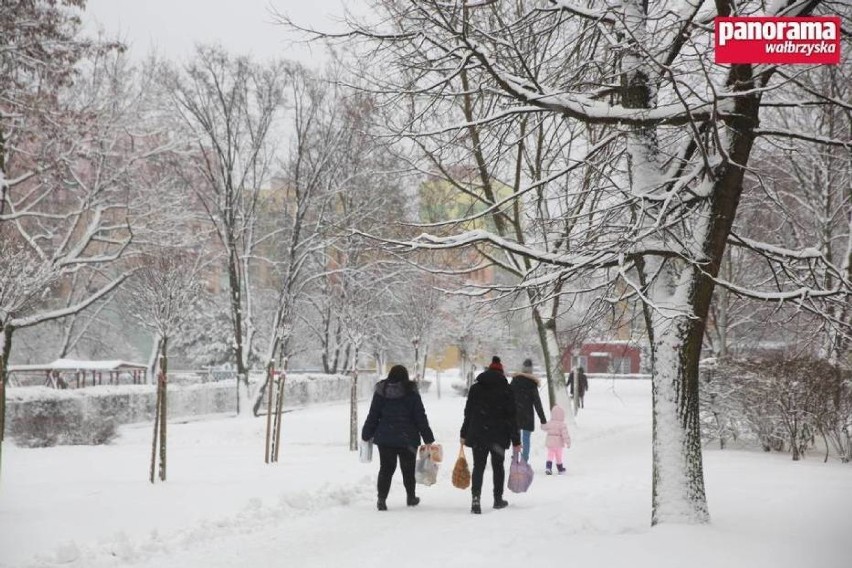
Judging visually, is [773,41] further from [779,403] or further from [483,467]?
[779,403]

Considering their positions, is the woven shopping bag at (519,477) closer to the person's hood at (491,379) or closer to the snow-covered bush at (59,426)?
the person's hood at (491,379)

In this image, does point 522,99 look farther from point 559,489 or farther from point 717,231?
point 559,489

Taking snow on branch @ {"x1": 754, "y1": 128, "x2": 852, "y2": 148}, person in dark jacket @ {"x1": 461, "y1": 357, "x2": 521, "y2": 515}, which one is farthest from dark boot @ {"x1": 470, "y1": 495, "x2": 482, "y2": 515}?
snow on branch @ {"x1": 754, "y1": 128, "x2": 852, "y2": 148}

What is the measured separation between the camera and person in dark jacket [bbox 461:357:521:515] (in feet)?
29.2

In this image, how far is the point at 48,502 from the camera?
872cm

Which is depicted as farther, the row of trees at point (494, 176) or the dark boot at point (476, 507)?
the dark boot at point (476, 507)

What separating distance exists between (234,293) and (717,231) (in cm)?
2325

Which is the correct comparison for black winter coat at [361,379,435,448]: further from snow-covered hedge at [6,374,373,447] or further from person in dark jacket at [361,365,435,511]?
snow-covered hedge at [6,374,373,447]

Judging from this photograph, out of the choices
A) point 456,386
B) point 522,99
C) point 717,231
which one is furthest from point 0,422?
point 456,386

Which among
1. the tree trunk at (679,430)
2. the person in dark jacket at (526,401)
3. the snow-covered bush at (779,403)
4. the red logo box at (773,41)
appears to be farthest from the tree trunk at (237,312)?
the red logo box at (773,41)

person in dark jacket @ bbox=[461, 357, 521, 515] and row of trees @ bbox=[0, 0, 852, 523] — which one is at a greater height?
row of trees @ bbox=[0, 0, 852, 523]

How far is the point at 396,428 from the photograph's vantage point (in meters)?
8.95

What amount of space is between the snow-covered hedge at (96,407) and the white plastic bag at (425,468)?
497 inches

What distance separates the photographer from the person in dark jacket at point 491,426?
8.89 m
